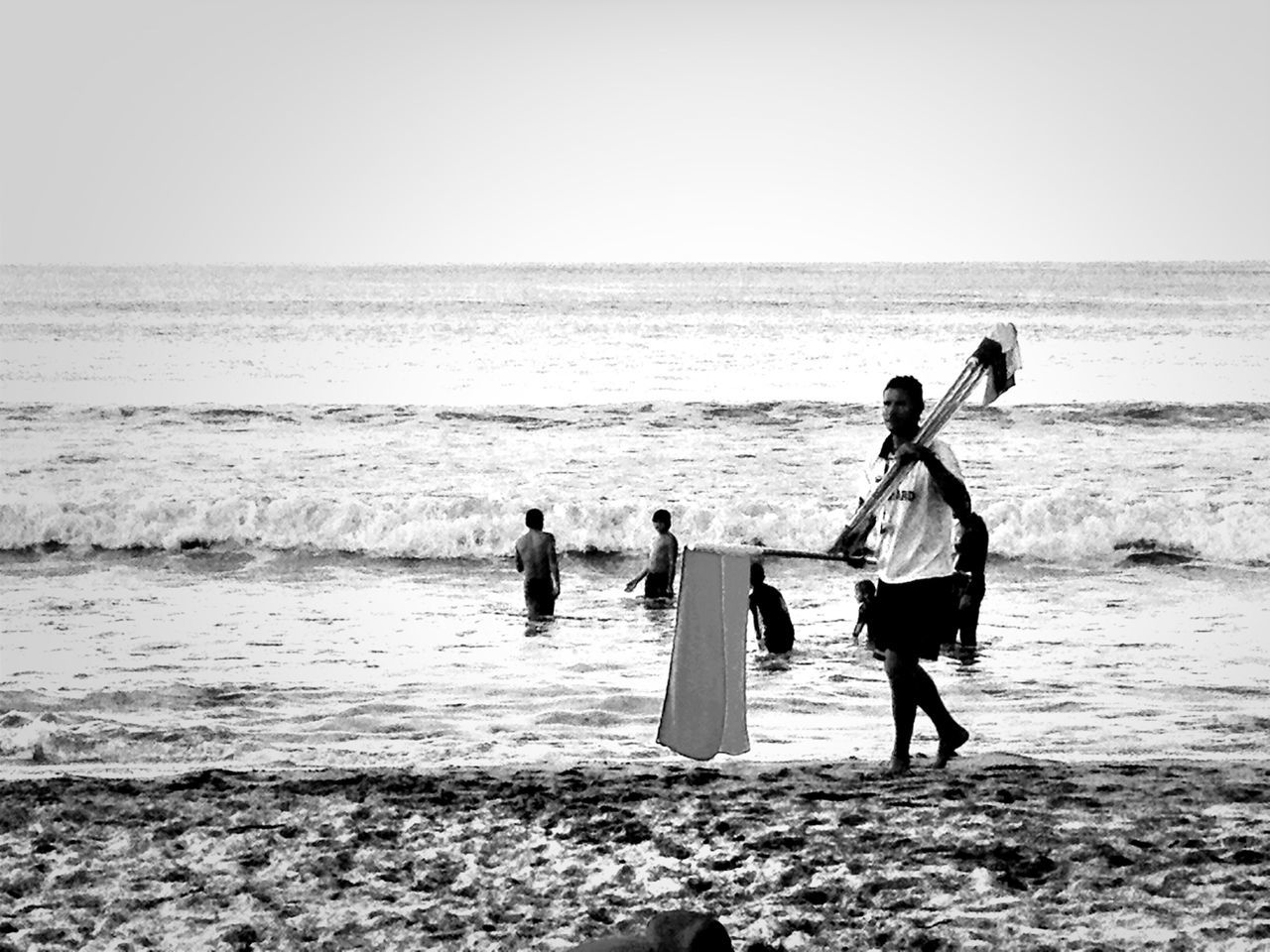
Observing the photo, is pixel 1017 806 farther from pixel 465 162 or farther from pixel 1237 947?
pixel 465 162

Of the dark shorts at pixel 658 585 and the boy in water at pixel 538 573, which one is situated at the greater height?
the boy in water at pixel 538 573

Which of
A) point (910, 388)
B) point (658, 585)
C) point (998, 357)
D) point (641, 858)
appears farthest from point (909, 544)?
point (658, 585)

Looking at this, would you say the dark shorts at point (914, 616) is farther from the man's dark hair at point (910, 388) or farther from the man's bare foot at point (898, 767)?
the man's dark hair at point (910, 388)

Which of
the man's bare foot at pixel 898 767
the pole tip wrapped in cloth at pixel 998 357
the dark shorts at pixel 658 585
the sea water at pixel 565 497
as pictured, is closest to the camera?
the pole tip wrapped in cloth at pixel 998 357

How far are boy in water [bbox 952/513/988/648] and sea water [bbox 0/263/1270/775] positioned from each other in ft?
0.48

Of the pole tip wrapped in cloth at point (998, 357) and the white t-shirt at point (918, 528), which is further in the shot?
the white t-shirt at point (918, 528)

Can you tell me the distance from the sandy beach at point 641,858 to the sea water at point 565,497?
61 cm

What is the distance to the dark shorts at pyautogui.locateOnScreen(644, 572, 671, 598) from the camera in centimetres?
650

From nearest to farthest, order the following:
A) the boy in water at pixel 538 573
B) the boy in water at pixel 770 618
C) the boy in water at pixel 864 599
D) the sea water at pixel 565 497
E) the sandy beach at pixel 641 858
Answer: the sandy beach at pixel 641 858 < the boy in water at pixel 864 599 < the sea water at pixel 565 497 < the boy in water at pixel 770 618 < the boy in water at pixel 538 573

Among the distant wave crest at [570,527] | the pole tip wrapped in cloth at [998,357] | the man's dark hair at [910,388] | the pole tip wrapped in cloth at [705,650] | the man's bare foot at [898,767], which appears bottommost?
the distant wave crest at [570,527]

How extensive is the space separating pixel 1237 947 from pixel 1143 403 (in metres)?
9.12

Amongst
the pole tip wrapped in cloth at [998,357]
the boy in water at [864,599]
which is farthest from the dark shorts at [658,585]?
the pole tip wrapped in cloth at [998,357]

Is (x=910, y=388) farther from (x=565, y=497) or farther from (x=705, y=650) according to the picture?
(x=565, y=497)

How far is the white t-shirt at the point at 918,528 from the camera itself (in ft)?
10.2
